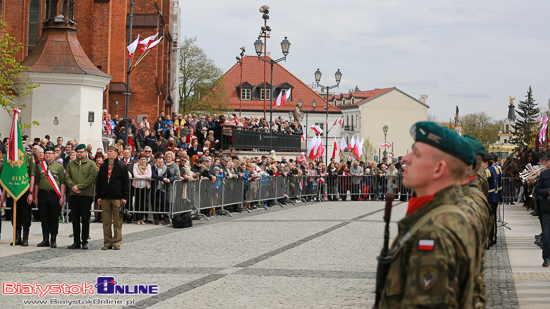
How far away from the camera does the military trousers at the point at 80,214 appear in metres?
14.3

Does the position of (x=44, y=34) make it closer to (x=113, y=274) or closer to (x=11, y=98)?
(x=11, y=98)

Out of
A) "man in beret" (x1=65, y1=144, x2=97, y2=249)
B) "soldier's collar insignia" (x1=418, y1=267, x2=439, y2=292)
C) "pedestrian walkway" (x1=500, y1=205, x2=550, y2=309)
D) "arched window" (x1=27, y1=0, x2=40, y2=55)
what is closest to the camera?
"soldier's collar insignia" (x1=418, y1=267, x2=439, y2=292)

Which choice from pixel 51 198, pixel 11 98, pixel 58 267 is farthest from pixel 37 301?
pixel 11 98

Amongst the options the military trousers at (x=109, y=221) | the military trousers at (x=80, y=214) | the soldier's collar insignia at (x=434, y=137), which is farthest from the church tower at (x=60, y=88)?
the soldier's collar insignia at (x=434, y=137)

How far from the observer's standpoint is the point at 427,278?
296 centimetres

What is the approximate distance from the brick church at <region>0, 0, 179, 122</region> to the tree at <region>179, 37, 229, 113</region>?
1106 inches

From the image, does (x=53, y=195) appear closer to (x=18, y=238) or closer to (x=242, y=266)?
(x=18, y=238)

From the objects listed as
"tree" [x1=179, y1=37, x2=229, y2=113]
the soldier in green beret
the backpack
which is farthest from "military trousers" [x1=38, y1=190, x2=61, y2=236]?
"tree" [x1=179, y1=37, x2=229, y2=113]

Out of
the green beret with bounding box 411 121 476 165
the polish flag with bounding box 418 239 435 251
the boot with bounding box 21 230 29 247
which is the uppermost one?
the green beret with bounding box 411 121 476 165

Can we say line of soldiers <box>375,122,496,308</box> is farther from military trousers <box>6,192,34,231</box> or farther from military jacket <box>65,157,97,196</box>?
military trousers <box>6,192,34,231</box>

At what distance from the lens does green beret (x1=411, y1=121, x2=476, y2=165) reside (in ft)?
10.6

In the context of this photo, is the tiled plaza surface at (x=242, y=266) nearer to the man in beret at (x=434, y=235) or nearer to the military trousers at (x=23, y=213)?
the military trousers at (x=23, y=213)

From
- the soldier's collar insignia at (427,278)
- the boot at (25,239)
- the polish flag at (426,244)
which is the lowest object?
the boot at (25,239)

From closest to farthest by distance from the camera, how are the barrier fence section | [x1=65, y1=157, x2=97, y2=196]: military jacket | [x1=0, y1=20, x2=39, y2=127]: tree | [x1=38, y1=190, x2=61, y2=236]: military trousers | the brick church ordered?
[x1=38, y1=190, x2=61, y2=236]: military trousers
[x1=65, y1=157, x2=97, y2=196]: military jacket
the barrier fence section
[x1=0, y1=20, x2=39, y2=127]: tree
the brick church
